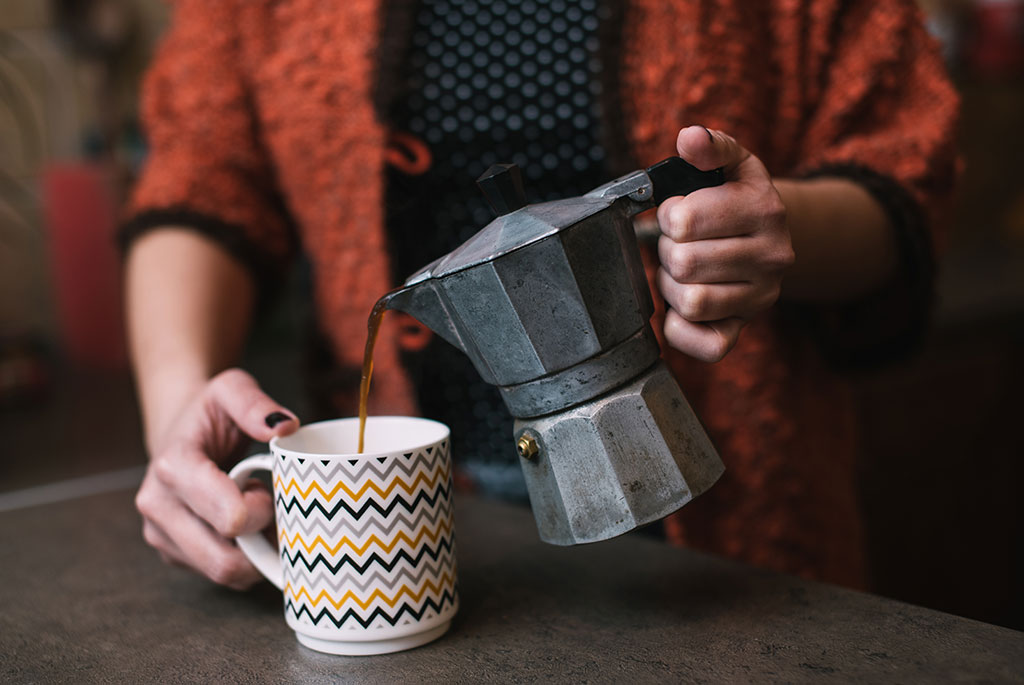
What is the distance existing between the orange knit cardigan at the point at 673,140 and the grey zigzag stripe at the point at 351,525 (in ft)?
1.23

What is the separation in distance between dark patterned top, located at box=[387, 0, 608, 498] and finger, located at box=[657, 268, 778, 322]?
12.6 inches

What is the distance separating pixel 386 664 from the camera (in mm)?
541

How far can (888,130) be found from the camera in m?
0.83

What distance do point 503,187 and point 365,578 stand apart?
0.75ft

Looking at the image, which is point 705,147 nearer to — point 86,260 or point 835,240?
point 835,240

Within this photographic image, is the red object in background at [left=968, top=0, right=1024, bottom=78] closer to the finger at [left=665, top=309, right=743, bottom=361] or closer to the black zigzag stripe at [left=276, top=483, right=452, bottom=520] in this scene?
the finger at [left=665, top=309, right=743, bottom=361]

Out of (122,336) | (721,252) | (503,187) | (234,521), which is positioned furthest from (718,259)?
(122,336)

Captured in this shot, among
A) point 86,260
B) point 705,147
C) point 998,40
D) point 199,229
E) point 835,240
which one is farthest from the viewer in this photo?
point 998,40

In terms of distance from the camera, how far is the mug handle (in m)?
0.60

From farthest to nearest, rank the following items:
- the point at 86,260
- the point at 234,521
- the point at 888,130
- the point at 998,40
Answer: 1. the point at 998,40
2. the point at 86,260
3. the point at 888,130
4. the point at 234,521

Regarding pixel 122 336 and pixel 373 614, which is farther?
pixel 122 336

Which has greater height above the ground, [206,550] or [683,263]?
[683,263]

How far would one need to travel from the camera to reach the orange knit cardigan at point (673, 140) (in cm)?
82

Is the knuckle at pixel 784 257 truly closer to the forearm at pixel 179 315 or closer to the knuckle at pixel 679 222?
the knuckle at pixel 679 222
